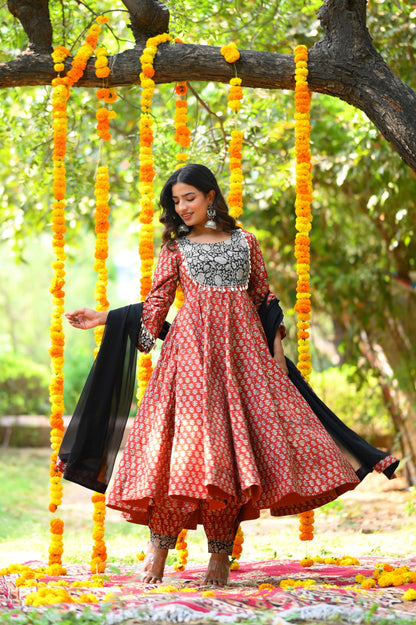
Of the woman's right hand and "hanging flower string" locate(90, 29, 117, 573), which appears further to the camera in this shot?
"hanging flower string" locate(90, 29, 117, 573)

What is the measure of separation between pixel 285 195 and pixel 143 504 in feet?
17.0

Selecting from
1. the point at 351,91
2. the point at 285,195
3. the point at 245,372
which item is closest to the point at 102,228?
the point at 245,372

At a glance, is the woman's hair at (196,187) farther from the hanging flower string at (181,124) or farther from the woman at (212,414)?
the hanging flower string at (181,124)

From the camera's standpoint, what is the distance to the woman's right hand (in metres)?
3.45

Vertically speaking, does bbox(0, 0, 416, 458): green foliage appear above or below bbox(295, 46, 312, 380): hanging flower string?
above

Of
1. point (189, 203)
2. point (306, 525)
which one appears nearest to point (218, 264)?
point (189, 203)

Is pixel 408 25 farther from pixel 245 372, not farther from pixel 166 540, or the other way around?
pixel 166 540

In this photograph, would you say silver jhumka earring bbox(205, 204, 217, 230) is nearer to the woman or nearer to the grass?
the woman

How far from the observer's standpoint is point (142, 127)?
3.98 m

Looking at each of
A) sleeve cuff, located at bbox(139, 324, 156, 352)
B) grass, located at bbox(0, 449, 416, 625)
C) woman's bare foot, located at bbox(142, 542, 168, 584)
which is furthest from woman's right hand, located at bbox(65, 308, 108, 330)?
grass, located at bbox(0, 449, 416, 625)

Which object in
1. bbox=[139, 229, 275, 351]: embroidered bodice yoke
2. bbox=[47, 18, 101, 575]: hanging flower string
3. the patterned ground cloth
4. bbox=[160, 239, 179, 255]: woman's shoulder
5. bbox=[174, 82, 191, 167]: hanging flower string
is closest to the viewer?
the patterned ground cloth

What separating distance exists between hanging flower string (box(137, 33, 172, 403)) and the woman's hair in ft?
0.79

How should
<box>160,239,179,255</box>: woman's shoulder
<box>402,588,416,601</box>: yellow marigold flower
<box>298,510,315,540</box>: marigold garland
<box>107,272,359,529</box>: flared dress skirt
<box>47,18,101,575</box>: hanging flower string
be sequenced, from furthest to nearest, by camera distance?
<box>298,510,315,540</box>: marigold garland, <box>47,18,101,575</box>: hanging flower string, <box>160,239,179,255</box>: woman's shoulder, <box>107,272,359,529</box>: flared dress skirt, <box>402,588,416,601</box>: yellow marigold flower

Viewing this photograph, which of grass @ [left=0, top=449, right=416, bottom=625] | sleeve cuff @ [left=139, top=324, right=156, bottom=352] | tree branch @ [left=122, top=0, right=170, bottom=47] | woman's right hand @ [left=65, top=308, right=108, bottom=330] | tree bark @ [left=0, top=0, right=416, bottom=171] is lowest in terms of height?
grass @ [left=0, top=449, right=416, bottom=625]
